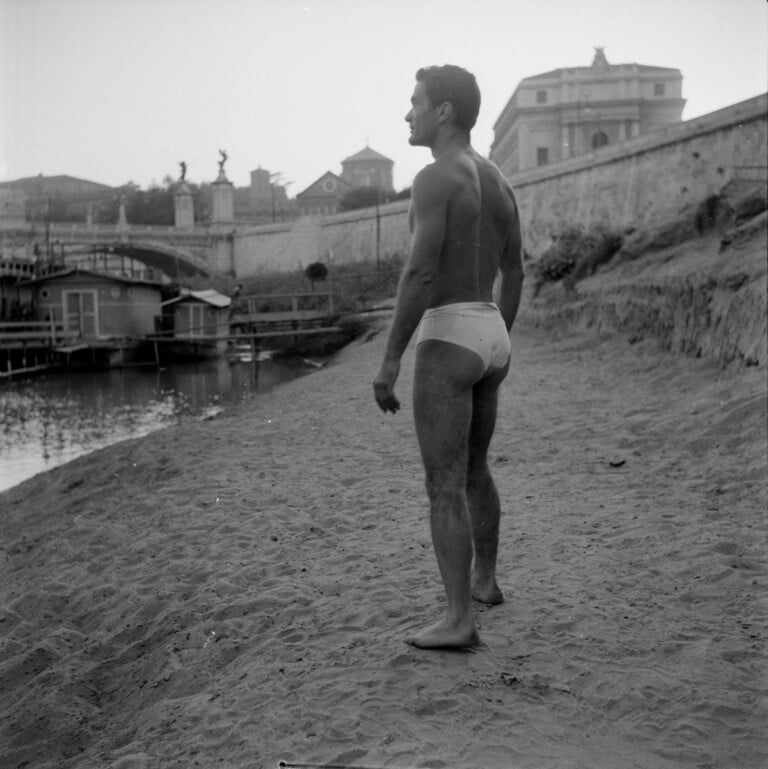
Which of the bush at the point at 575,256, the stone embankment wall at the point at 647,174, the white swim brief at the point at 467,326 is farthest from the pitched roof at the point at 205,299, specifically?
the white swim brief at the point at 467,326

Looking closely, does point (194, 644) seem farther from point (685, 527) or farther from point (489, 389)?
point (685, 527)

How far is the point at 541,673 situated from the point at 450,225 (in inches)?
66.6

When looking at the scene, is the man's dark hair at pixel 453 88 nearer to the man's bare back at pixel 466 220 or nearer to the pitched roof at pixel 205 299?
the man's bare back at pixel 466 220

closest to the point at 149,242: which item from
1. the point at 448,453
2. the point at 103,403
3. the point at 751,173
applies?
the point at 103,403

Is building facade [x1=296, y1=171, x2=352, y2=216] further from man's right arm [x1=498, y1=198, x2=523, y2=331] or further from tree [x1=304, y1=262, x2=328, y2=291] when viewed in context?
man's right arm [x1=498, y1=198, x2=523, y2=331]

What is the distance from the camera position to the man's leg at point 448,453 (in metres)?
3.26

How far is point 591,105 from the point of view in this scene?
46.4 meters

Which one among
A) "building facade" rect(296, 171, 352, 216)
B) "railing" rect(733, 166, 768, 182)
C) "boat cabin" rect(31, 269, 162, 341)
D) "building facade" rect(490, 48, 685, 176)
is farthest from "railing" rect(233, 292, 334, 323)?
"building facade" rect(296, 171, 352, 216)

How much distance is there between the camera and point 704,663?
326 cm

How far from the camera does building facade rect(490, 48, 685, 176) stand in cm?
4634

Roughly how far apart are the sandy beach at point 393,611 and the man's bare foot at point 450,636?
0.15ft

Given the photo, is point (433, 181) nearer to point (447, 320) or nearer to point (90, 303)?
point (447, 320)

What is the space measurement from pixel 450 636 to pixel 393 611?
687 millimetres

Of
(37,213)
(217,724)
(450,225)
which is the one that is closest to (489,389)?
(450,225)
